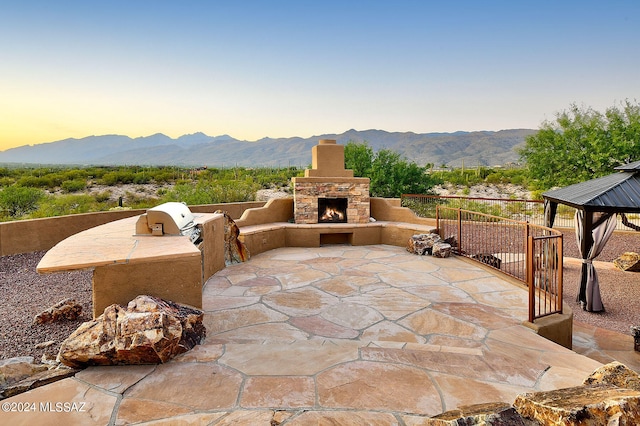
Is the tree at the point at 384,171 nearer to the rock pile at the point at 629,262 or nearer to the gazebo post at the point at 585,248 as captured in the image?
the rock pile at the point at 629,262

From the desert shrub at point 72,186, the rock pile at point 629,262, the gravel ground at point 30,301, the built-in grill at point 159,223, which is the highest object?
the desert shrub at point 72,186

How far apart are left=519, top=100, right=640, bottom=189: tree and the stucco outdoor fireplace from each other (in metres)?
13.8

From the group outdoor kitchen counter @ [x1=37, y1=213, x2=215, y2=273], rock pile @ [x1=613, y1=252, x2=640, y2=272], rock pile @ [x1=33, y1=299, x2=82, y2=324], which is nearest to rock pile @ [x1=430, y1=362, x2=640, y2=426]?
outdoor kitchen counter @ [x1=37, y1=213, x2=215, y2=273]

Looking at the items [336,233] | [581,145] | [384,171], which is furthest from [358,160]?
[581,145]

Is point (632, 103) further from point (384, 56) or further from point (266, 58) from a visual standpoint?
point (266, 58)

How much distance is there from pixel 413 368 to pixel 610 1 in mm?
22885

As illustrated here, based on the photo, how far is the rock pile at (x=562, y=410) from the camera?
4.03ft

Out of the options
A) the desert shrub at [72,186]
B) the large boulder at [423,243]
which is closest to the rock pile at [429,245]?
the large boulder at [423,243]

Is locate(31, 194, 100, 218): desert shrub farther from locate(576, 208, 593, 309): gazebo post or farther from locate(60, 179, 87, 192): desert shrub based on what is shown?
locate(576, 208, 593, 309): gazebo post

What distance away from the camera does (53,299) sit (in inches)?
206

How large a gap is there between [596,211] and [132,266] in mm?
6904

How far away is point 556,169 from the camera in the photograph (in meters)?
17.8

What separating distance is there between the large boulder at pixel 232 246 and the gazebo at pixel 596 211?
626 centimetres

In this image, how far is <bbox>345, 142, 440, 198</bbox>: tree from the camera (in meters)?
16.7
